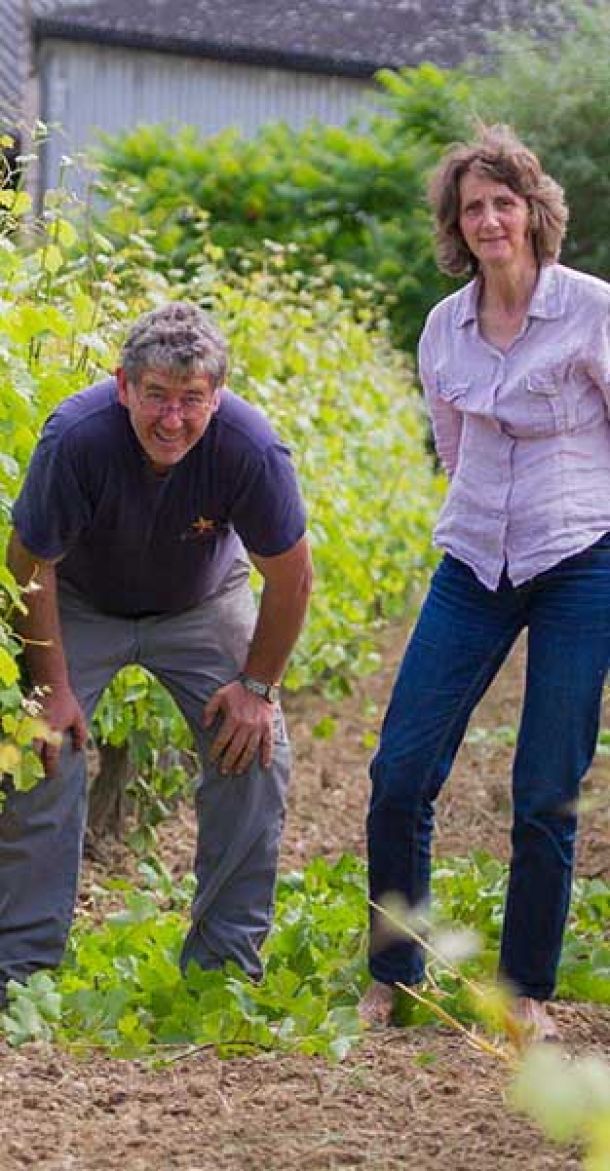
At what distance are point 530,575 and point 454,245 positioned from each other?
69cm

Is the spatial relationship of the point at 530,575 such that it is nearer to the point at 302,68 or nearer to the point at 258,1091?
the point at 258,1091

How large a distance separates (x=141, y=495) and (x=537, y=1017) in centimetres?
131

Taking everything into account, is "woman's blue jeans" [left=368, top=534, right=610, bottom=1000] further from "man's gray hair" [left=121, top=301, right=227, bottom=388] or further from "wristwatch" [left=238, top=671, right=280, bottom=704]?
"man's gray hair" [left=121, top=301, right=227, bottom=388]

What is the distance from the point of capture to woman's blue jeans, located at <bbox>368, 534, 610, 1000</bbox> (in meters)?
4.77

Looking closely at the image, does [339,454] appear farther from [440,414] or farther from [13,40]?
[13,40]

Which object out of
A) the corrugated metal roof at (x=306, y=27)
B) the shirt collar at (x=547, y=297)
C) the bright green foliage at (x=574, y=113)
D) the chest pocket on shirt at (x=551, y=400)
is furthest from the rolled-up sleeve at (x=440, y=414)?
the corrugated metal roof at (x=306, y=27)

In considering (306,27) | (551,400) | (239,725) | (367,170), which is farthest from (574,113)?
(306,27)

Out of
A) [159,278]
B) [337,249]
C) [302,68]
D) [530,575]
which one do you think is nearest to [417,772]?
[530,575]

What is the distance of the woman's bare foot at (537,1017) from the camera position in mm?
4844

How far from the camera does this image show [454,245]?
197 inches

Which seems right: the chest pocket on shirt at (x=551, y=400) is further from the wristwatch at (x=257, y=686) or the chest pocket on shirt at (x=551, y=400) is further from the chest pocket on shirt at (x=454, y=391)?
the wristwatch at (x=257, y=686)

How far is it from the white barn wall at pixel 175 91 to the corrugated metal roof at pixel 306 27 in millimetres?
291

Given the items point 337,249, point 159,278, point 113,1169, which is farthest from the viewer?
point 337,249

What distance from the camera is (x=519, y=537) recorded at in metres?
4.81
